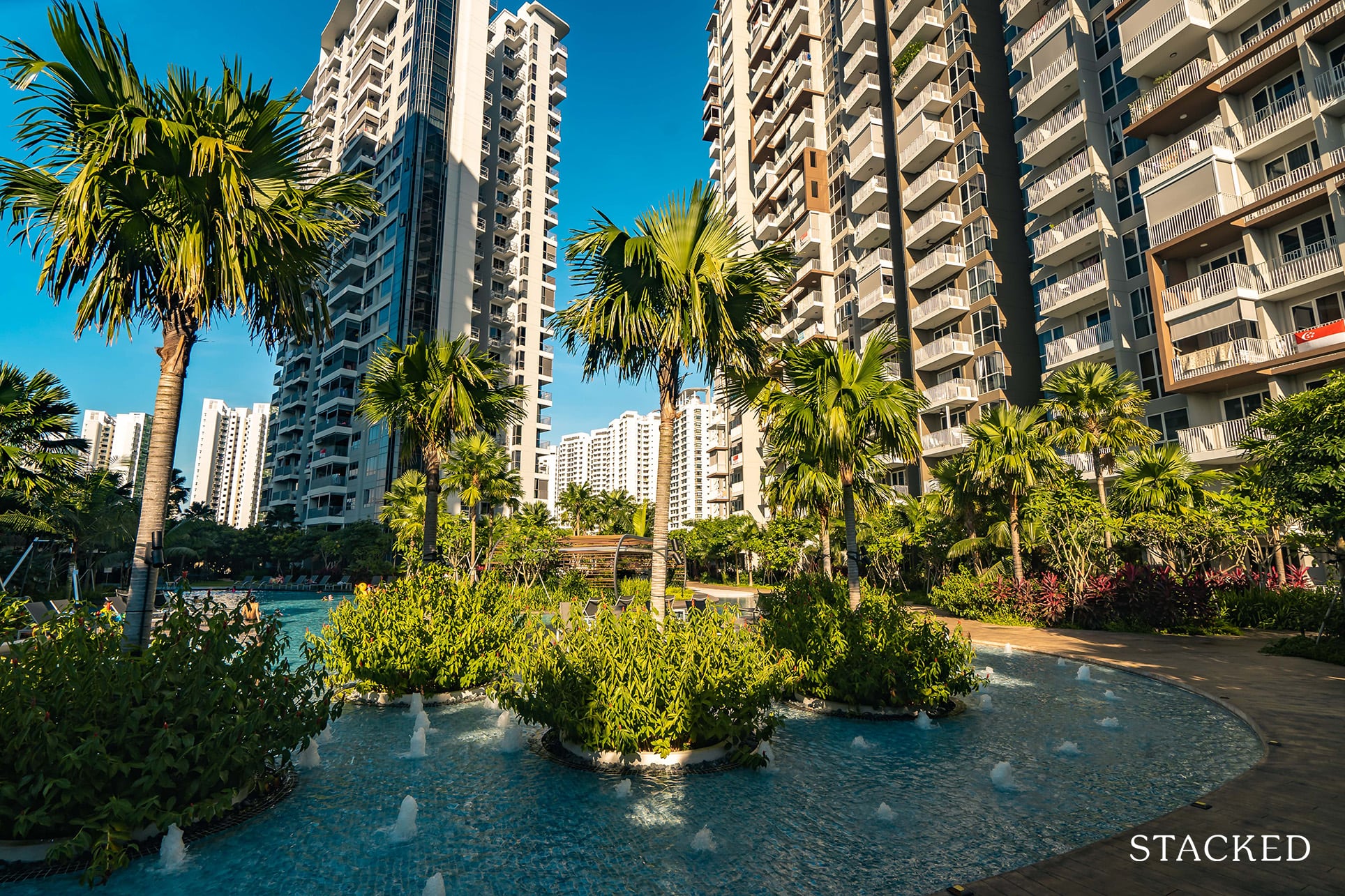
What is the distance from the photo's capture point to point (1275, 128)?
26.4m

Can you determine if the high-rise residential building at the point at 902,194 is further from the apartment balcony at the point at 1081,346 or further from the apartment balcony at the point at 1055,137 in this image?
the apartment balcony at the point at 1055,137

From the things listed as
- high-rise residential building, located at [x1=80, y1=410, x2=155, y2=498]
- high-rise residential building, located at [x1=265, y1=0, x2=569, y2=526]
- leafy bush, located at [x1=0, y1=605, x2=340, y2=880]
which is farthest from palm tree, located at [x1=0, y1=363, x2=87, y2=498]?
high-rise residential building, located at [x1=80, y1=410, x2=155, y2=498]

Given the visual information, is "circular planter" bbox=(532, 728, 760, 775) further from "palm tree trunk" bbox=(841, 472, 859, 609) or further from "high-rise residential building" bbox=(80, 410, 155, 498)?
"high-rise residential building" bbox=(80, 410, 155, 498)

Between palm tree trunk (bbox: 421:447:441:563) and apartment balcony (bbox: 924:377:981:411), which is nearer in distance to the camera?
palm tree trunk (bbox: 421:447:441:563)

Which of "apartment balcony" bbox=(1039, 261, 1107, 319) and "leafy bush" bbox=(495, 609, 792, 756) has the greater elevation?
"apartment balcony" bbox=(1039, 261, 1107, 319)

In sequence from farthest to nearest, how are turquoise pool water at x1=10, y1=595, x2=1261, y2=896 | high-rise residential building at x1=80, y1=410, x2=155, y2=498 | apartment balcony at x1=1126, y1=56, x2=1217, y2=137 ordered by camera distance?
high-rise residential building at x1=80, y1=410, x2=155, y2=498 < apartment balcony at x1=1126, y1=56, x2=1217, y2=137 < turquoise pool water at x1=10, y1=595, x2=1261, y2=896

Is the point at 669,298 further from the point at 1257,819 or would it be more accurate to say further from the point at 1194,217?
the point at 1194,217

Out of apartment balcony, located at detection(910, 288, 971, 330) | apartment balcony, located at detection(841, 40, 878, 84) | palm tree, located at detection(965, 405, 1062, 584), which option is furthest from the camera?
apartment balcony, located at detection(841, 40, 878, 84)

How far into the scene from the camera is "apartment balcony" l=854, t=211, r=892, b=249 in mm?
50438

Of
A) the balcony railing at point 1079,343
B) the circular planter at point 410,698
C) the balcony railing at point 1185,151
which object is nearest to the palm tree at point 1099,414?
the balcony railing at point 1079,343

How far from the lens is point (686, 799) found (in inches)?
281

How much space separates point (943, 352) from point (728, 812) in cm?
4115

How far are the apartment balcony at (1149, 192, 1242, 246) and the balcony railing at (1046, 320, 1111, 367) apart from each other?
4.89m

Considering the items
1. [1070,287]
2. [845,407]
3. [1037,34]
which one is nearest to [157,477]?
[845,407]
